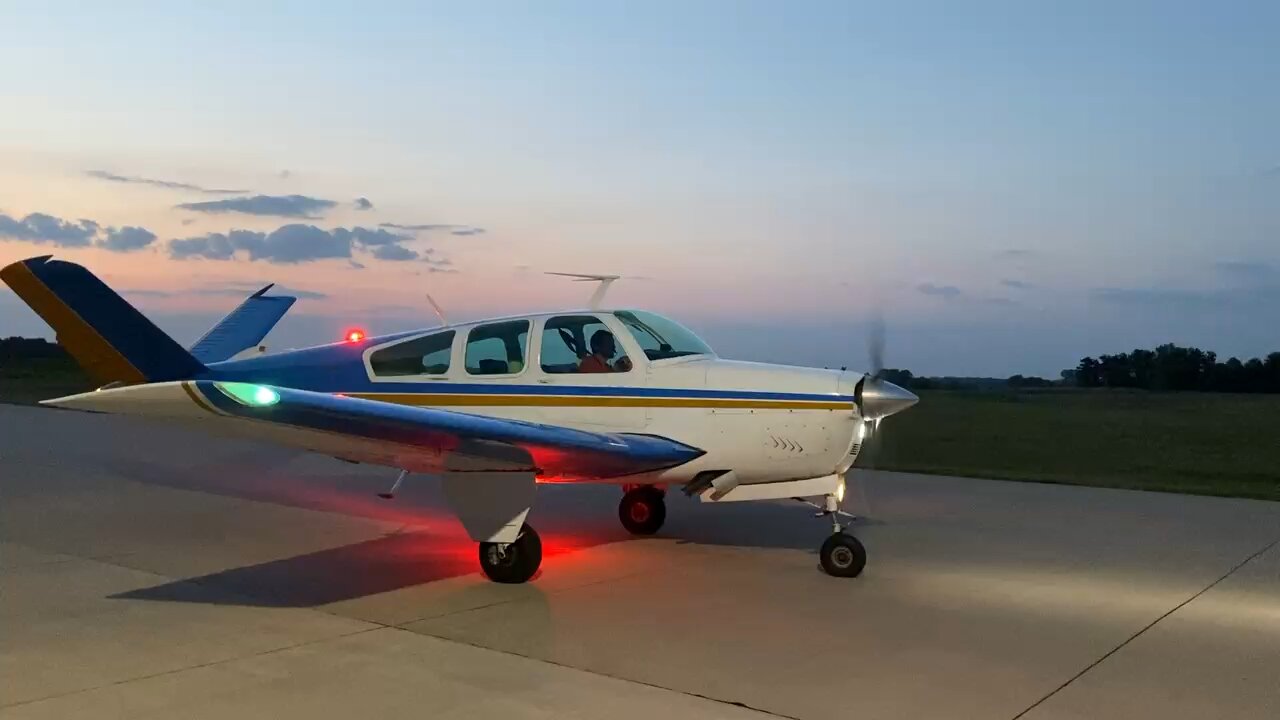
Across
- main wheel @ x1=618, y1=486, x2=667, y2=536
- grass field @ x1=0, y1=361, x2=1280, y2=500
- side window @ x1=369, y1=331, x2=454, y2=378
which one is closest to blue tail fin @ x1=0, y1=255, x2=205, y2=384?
side window @ x1=369, y1=331, x2=454, y2=378

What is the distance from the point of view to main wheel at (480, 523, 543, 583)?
7340mm

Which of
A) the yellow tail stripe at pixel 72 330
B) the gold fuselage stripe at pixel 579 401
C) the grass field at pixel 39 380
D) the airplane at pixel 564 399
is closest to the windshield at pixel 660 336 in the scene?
the airplane at pixel 564 399

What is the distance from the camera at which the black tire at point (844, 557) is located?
7.59 metres

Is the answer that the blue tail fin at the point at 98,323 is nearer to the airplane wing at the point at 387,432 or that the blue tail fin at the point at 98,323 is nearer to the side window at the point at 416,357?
the side window at the point at 416,357

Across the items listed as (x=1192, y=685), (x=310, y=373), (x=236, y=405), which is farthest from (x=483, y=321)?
(x=1192, y=685)

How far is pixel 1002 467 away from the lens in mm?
16531

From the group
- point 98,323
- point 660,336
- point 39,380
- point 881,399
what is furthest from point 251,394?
point 39,380

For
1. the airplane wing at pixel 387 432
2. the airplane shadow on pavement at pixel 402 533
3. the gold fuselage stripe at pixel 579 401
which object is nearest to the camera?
the airplane wing at pixel 387 432

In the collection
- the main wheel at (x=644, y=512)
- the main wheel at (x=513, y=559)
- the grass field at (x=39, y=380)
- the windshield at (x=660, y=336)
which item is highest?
the windshield at (x=660, y=336)

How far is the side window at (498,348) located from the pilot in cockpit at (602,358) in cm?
55

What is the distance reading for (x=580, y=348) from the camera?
823 cm

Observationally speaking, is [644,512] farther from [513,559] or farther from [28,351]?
[28,351]

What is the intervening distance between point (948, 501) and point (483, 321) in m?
6.58

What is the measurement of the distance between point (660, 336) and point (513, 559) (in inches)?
88.9
